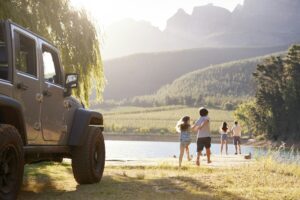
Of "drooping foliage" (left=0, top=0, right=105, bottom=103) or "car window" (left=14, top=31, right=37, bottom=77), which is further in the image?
"drooping foliage" (left=0, top=0, right=105, bottom=103)

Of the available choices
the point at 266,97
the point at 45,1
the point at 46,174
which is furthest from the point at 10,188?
the point at 266,97

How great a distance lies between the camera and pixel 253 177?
10.4 meters

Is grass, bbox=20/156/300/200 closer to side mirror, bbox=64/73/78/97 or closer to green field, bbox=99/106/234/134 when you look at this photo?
side mirror, bbox=64/73/78/97

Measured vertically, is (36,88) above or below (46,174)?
above

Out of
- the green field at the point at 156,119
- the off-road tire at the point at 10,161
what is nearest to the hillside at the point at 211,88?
the green field at the point at 156,119

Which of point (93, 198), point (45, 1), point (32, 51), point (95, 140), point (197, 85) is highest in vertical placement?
point (197, 85)

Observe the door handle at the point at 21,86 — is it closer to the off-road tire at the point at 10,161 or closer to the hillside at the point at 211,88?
the off-road tire at the point at 10,161

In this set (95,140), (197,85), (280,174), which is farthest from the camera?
(197,85)

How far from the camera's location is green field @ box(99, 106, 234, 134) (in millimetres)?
108438

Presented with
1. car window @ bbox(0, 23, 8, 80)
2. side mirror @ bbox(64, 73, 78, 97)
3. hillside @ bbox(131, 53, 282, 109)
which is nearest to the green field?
hillside @ bbox(131, 53, 282, 109)

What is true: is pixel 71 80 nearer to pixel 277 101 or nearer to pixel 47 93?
pixel 47 93

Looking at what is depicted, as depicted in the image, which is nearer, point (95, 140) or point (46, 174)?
point (95, 140)

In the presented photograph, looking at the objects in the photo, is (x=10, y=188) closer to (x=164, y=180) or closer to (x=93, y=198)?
(x=93, y=198)

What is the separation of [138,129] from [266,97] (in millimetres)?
35968
